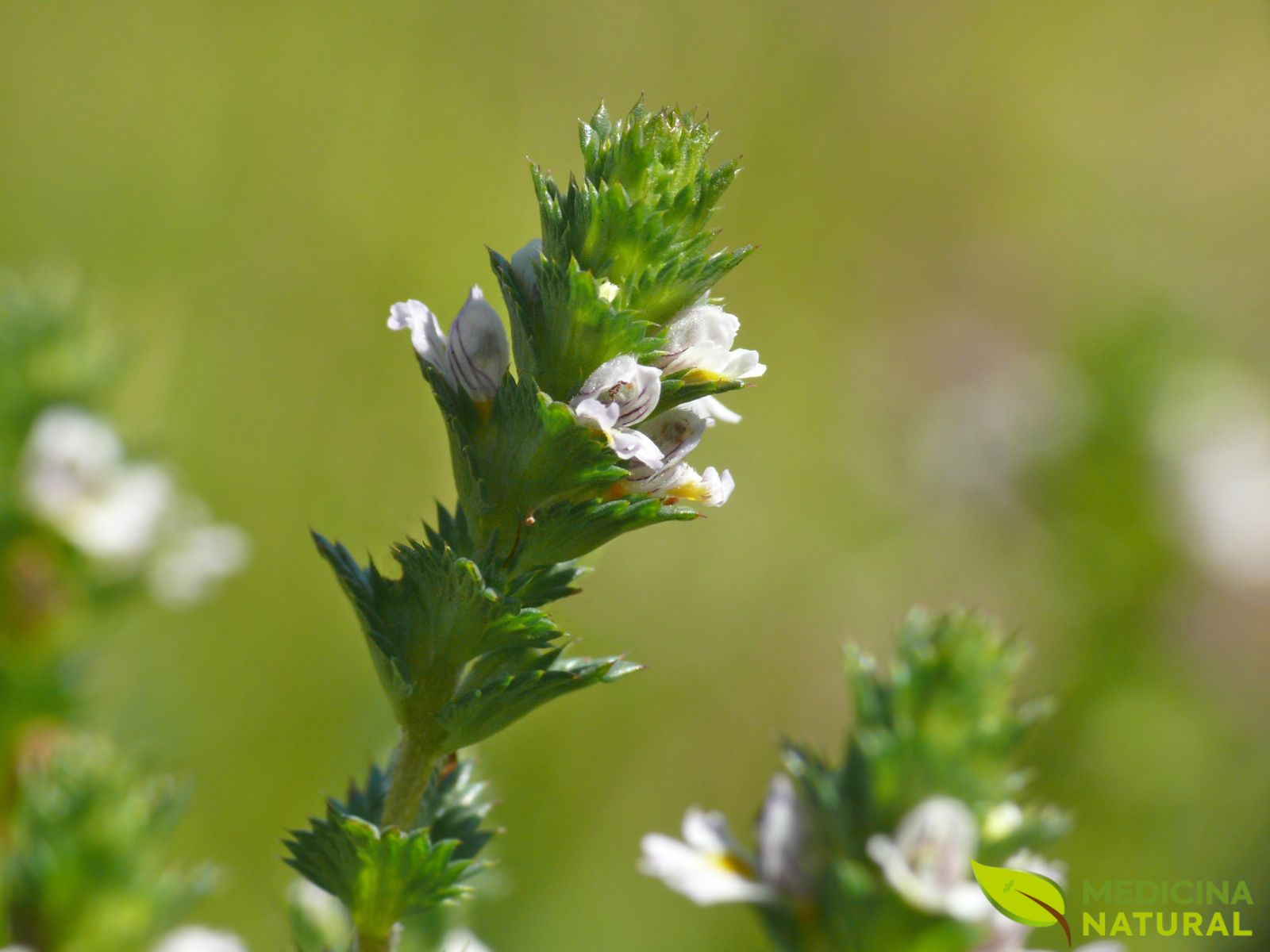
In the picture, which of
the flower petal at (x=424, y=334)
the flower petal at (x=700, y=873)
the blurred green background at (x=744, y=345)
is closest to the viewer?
the flower petal at (x=424, y=334)

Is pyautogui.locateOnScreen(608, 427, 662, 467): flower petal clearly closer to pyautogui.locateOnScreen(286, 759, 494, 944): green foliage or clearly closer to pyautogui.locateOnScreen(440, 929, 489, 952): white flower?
pyautogui.locateOnScreen(286, 759, 494, 944): green foliage

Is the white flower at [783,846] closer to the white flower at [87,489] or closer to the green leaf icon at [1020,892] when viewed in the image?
the green leaf icon at [1020,892]

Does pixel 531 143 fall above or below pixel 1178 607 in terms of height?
above

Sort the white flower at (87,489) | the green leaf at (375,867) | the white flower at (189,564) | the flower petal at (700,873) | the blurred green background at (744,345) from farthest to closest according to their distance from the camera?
the blurred green background at (744,345) < the white flower at (189,564) < the white flower at (87,489) < the flower petal at (700,873) < the green leaf at (375,867)

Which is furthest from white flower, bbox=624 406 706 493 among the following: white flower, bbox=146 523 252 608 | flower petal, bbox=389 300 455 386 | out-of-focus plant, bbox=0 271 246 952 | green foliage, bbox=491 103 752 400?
white flower, bbox=146 523 252 608

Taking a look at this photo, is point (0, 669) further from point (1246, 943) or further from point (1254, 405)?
point (1254, 405)

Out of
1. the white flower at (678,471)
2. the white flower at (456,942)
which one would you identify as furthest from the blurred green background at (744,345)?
the white flower at (678,471)

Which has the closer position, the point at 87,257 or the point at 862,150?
the point at 87,257

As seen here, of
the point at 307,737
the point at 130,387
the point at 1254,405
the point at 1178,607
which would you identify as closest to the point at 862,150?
the point at 1254,405
